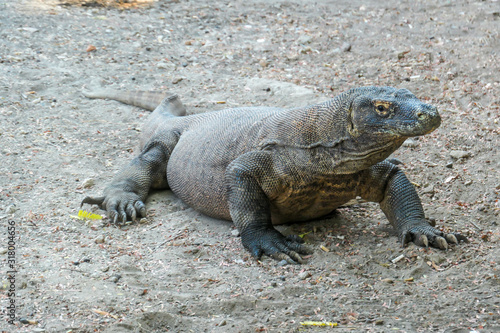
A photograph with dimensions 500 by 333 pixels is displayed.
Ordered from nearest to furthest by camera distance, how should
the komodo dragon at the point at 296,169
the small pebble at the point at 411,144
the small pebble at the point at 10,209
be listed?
the komodo dragon at the point at 296,169 → the small pebble at the point at 10,209 → the small pebble at the point at 411,144

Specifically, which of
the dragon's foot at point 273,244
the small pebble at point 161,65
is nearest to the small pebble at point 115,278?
the dragon's foot at point 273,244

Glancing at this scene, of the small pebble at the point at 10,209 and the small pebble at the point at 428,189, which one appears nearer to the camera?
the small pebble at the point at 10,209

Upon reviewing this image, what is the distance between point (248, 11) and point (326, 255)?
7281 millimetres

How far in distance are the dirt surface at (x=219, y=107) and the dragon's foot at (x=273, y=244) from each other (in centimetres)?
10

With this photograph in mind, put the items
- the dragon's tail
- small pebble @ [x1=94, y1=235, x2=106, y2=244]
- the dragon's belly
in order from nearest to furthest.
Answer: the dragon's belly → small pebble @ [x1=94, y1=235, x2=106, y2=244] → the dragon's tail

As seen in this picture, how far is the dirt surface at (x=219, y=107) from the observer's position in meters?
3.87

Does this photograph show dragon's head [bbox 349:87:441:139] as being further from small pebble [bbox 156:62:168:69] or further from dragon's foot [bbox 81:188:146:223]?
small pebble [bbox 156:62:168:69]

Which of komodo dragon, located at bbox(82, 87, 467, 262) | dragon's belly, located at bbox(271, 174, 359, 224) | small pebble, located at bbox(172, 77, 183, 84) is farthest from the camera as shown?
small pebble, located at bbox(172, 77, 183, 84)

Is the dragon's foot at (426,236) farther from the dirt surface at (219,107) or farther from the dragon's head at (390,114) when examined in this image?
the dragon's head at (390,114)

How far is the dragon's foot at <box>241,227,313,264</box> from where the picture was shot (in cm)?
464

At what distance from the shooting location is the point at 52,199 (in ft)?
19.0

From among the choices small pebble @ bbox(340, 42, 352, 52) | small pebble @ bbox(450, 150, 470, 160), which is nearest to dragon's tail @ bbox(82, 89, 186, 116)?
small pebble @ bbox(340, 42, 352, 52)

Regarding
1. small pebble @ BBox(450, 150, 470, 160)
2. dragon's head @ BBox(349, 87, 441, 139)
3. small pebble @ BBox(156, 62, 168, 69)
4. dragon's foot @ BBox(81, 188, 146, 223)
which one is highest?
dragon's head @ BBox(349, 87, 441, 139)

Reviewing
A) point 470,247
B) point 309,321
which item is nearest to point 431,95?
point 470,247
